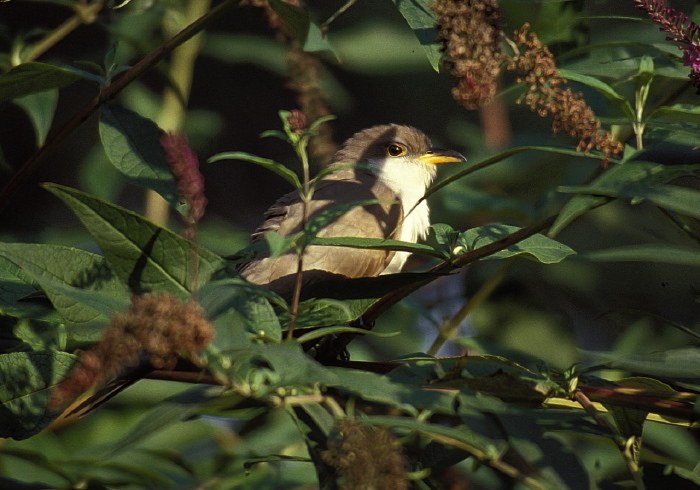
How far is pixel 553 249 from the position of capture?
86.4 inches

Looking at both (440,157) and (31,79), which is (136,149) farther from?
(440,157)

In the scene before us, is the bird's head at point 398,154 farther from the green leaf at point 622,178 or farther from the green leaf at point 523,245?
the green leaf at point 622,178

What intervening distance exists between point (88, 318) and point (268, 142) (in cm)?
516

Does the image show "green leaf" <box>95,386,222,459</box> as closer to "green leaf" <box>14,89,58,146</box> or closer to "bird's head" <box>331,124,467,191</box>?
"green leaf" <box>14,89,58,146</box>

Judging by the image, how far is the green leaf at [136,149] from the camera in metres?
2.35

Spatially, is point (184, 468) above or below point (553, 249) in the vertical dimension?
below

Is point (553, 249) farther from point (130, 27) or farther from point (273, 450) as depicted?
point (130, 27)

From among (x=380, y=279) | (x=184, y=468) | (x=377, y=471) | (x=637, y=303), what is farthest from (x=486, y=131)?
(x=377, y=471)

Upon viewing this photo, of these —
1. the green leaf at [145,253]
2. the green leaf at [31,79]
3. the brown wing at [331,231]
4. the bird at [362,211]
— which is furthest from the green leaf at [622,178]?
the brown wing at [331,231]

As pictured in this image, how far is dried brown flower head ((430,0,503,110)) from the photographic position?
187cm

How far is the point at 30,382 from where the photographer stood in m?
2.19

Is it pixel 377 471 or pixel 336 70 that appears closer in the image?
pixel 377 471

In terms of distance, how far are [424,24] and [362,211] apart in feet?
6.10

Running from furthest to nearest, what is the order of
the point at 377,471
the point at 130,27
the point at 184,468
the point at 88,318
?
the point at 130,27 < the point at 184,468 < the point at 88,318 < the point at 377,471
